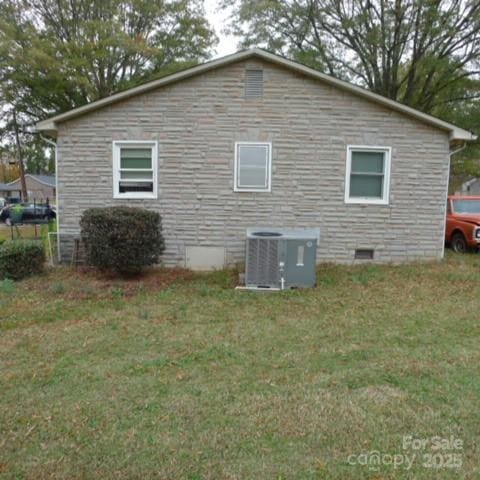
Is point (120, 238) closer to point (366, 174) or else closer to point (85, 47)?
point (366, 174)

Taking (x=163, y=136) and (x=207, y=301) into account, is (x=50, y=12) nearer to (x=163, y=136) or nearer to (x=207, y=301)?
(x=163, y=136)

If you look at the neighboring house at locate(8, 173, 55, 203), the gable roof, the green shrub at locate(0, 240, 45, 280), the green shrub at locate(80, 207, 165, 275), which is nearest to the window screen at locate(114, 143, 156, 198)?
the gable roof

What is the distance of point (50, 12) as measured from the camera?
705 inches

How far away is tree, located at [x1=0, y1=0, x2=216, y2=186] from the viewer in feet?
55.0

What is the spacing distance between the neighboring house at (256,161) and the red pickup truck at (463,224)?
213 centimetres

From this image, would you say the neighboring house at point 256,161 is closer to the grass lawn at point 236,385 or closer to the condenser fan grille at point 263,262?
the condenser fan grille at point 263,262

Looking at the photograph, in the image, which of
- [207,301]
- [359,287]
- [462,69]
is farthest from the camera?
[462,69]

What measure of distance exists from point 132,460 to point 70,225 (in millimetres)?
7276

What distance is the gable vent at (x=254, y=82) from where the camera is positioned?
330 inches

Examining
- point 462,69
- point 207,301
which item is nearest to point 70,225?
point 207,301

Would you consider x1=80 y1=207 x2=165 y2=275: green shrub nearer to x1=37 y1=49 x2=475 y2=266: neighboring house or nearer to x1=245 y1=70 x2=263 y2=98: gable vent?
x1=37 y1=49 x2=475 y2=266: neighboring house

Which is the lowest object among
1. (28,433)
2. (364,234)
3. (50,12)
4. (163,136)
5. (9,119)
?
(28,433)

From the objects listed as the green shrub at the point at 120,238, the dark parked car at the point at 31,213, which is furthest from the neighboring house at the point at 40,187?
the green shrub at the point at 120,238

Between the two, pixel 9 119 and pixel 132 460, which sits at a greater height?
pixel 9 119
